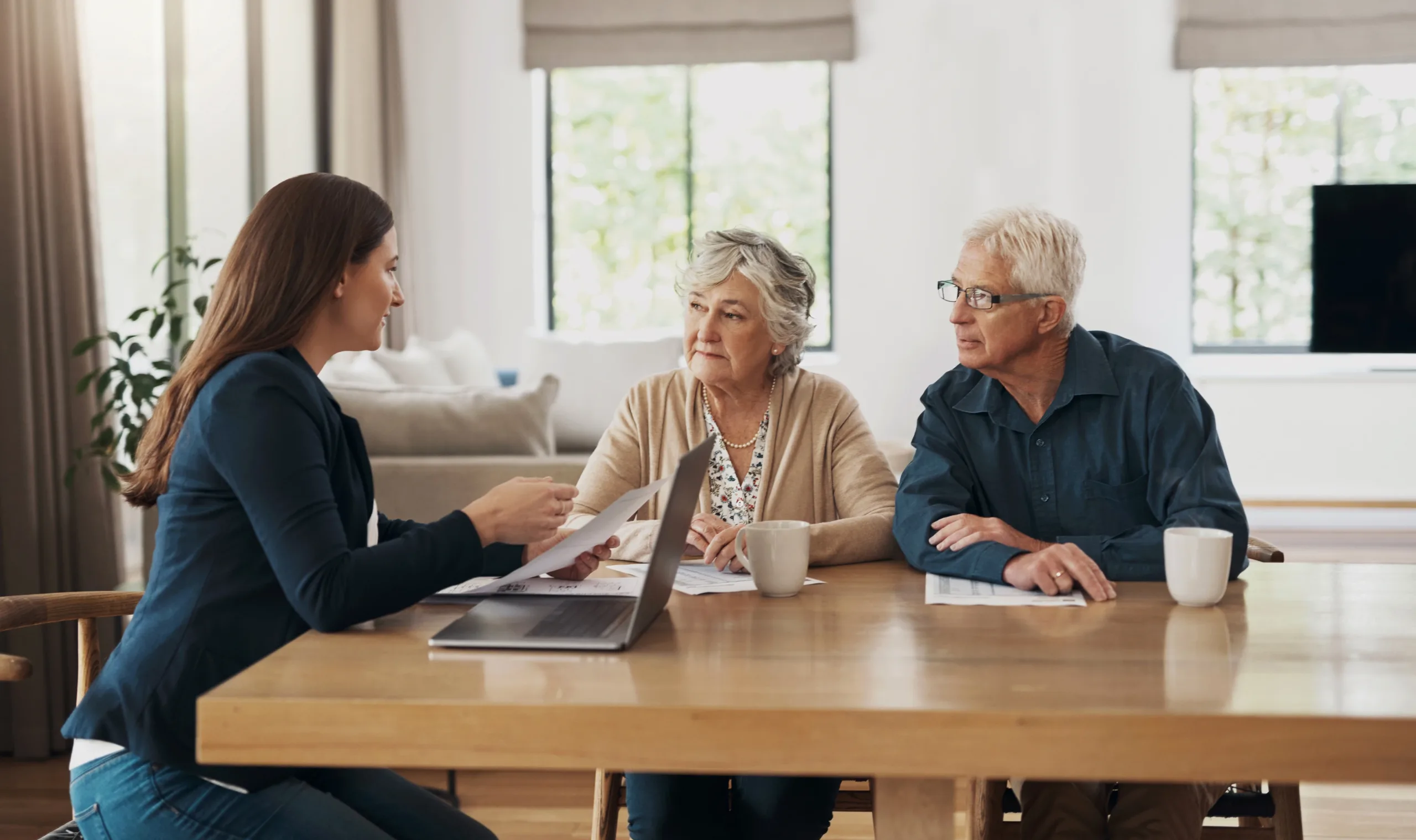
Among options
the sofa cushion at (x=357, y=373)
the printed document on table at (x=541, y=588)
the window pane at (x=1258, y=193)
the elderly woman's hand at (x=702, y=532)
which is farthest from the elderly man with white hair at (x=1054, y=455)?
the window pane at (x=1258, y=193)

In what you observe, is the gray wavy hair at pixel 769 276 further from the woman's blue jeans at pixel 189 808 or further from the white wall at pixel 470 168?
the white wall at pixel 470 168

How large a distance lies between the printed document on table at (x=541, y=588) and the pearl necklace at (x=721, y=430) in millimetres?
608

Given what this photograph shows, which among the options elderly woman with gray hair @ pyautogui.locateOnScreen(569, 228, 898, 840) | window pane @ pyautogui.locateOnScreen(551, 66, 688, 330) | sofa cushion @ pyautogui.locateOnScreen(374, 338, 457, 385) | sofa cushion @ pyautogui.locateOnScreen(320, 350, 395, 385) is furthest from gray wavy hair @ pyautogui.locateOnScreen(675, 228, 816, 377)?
window pane @ pyautogui.locateOnScreen(551, 66, 688, 330)

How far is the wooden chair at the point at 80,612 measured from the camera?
5.23ft

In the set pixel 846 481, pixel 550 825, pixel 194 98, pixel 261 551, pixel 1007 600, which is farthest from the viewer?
pixel 194 98

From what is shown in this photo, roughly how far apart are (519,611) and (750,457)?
87 cm

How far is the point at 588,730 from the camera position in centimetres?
102

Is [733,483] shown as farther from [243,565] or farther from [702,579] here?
[243,565]

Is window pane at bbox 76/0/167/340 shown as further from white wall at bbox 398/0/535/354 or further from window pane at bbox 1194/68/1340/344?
window pane at bbox 1194/68/1340/344

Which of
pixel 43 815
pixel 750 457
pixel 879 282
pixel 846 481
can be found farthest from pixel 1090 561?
pixel 879 282

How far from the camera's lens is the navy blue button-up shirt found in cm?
183

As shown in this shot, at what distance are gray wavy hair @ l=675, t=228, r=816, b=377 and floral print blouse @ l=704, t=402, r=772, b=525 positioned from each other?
0.48 ft

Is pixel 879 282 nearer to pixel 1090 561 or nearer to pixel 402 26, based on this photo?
pixel 402 26

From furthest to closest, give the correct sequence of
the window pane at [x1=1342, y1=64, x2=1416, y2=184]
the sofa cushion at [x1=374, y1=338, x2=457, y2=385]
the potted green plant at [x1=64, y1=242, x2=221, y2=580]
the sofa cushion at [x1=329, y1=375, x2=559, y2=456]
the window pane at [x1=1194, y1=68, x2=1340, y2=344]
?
the window pane at [x1=1194, y1=68, x2=1340, y2=344]
the window pane at [x1=1342, y1=64, x2=1416, y2=184]
the sofa cushion at [x1=374, y1=338, x2=457, y2=385]
the sofa cushion at [x1=329, y1=375, x2=559, y2=456]
the potted green plant at [x1=64, y1=242, x2=221, y2=580]
